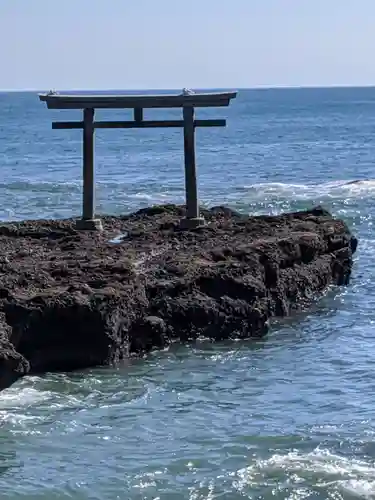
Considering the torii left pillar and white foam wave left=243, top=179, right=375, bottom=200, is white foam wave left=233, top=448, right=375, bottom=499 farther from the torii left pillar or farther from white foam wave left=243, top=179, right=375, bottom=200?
white foam wave left=243, top=179, right=375, bottom=200

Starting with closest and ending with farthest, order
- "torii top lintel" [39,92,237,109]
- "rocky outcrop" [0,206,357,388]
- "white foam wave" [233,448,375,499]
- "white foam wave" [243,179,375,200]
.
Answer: "white foam wave" [233,448,375,499], "rocky outcrop" [0,206,357,388], "torii top lintel" [39,92,237,109], "white foam wave" [243,179,375,200]

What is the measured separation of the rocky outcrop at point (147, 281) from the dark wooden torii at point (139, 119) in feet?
1.11

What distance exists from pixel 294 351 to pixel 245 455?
4.11 metres

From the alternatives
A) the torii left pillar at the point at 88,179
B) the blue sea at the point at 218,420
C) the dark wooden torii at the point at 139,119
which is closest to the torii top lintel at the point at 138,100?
the dark wooden torii at the point at 139,119

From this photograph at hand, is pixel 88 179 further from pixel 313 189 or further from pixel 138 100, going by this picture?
pixel 313 189

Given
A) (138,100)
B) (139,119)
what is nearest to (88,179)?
(139,119)

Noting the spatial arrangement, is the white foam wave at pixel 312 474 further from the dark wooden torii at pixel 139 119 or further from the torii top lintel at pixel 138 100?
the torii top lintel at pixel 138 100

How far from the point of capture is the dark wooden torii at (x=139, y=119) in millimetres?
19453

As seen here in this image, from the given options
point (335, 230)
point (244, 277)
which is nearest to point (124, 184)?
point (335, 230)

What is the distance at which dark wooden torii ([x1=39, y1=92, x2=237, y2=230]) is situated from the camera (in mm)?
19453

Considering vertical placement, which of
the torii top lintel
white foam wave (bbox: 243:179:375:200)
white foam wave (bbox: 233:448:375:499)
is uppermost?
the torii top lintel

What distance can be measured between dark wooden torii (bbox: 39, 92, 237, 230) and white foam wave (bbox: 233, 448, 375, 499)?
8.48 m

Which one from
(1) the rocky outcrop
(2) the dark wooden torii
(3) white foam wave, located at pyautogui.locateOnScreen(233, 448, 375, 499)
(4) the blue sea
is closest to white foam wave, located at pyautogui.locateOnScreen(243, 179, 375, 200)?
(4) the blue sea

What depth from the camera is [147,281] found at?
16.0 meters
